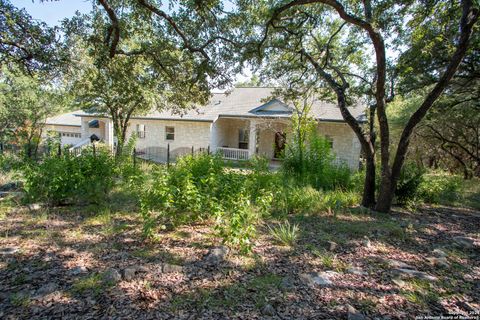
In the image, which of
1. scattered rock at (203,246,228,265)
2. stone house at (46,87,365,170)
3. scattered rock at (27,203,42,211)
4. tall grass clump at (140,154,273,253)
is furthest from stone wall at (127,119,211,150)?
scattered rock at (203,246,228,265)

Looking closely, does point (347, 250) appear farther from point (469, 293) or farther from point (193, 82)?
point (193, 82)

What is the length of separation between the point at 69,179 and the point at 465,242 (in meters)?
6.66

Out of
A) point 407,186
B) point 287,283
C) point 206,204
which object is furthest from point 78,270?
point 407,186

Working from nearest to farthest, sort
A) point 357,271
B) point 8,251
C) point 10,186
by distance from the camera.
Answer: point 357,271, point 8,251, point 10,186

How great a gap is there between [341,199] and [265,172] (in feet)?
6.04

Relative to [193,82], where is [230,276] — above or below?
below

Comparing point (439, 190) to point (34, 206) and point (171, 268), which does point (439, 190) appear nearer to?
point (171, 268)

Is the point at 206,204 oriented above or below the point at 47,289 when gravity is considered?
above

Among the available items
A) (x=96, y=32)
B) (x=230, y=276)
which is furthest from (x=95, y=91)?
(x=230, y=276)

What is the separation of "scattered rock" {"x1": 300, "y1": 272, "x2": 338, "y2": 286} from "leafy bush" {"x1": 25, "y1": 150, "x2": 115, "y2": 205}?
13.5 ft

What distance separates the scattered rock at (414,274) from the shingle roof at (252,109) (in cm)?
1148

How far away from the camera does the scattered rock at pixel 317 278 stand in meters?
2.73

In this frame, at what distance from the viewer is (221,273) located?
2.88 metres

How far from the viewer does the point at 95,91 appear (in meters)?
11.3
